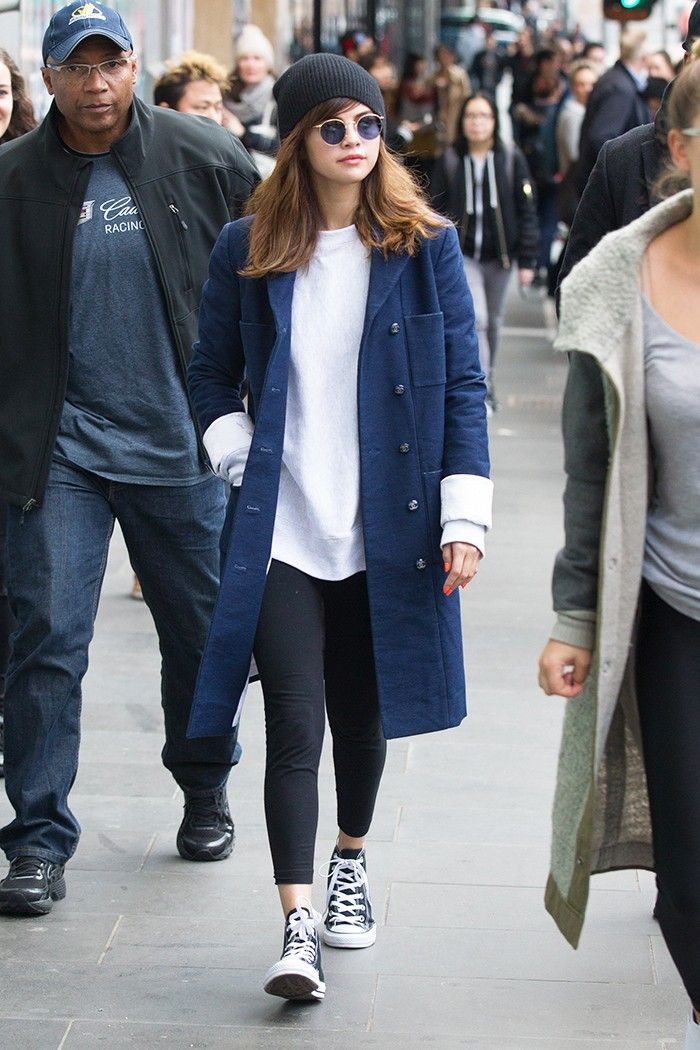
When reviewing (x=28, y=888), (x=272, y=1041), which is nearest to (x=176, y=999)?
(x=272, y=1041)

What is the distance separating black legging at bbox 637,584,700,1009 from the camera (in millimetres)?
2941

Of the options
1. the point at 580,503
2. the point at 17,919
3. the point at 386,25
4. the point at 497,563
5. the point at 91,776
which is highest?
the point at 580,503

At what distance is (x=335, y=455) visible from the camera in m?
3.86

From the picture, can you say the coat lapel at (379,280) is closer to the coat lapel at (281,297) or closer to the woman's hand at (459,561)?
the coat lapel at (281,297)

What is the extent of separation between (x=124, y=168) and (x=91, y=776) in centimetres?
178

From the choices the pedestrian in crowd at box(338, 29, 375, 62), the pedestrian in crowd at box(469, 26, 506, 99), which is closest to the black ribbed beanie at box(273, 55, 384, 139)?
the pedestrian in crowd at box(338, 29, 375, 62)

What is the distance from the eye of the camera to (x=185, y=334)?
4422 mm

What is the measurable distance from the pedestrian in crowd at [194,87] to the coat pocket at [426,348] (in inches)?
139

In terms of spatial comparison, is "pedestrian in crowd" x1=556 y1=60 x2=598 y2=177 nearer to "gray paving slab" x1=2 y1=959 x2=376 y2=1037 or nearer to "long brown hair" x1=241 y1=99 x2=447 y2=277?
"long brown hair" x1=241 y1=99 x2=447 y2=277

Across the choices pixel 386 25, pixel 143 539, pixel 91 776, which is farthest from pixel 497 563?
pixel 386 25

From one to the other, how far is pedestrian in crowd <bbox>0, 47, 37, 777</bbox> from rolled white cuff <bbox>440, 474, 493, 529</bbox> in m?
1.89

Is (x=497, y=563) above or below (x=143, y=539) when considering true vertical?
below

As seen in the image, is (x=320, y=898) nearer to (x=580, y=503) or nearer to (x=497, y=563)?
(x=580, y=503)

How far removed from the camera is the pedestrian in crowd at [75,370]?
4.34 m
